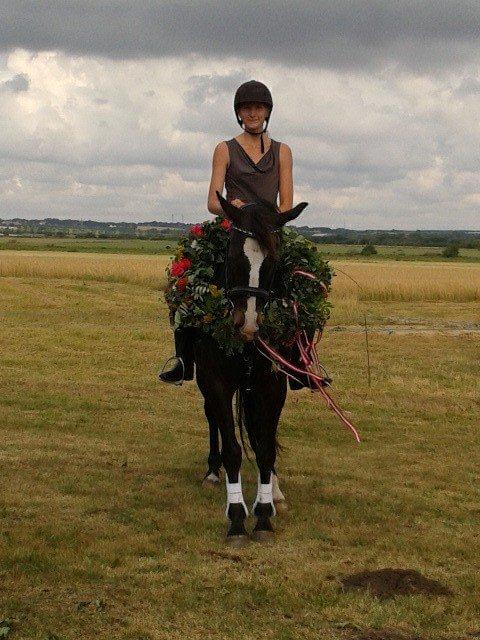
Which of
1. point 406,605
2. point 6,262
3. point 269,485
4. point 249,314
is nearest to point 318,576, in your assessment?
point 406,605

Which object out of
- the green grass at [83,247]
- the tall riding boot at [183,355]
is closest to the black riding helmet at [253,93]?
the tall riding boot at [183,355]

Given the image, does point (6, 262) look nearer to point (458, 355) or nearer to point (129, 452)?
point (458, 355)

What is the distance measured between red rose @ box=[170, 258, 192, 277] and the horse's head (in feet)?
2.05

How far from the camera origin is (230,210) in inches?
238

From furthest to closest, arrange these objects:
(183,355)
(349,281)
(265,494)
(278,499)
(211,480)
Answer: (349,281)
(211,480)
(183,355)
(278,499)
(265,494)

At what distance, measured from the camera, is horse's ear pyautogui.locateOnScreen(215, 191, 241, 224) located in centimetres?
599

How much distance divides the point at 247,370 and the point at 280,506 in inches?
53.7

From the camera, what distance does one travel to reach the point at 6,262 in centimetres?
4622

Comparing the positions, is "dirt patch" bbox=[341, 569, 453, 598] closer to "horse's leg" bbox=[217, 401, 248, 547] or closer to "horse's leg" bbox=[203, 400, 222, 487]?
"horse's leg" bbox=[217, 401, 248, 547]

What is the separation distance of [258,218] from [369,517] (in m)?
2.69

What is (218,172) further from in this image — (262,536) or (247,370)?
(262,536)

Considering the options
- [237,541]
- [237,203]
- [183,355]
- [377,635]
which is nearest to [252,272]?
[237,203]

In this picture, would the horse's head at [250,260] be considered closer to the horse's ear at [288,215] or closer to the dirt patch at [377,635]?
the horse's ear at [288,215]

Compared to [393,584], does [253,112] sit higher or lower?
higher
